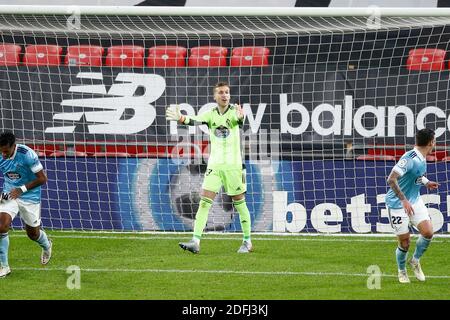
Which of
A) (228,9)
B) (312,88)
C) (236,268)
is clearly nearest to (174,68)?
(312,88)

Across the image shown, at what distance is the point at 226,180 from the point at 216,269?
1.88 meters

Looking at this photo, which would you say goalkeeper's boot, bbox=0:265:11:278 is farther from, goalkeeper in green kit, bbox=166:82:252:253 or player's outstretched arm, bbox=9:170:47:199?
goalkeeper in green kit, bbox=166:82:252:253

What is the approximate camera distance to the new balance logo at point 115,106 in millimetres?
16938

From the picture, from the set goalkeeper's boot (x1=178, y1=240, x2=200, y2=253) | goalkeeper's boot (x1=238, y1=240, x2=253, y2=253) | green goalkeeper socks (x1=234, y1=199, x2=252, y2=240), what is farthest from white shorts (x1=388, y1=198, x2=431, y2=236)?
goalkeeper's boot (x1=178, y1=240, x2=200, y2=253)

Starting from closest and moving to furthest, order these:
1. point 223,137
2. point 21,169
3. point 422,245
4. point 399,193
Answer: point 399,193, point 422,245, point 21,169, point 223,137

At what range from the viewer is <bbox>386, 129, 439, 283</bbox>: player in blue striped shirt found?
11594 mm

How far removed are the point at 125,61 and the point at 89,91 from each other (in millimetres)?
830

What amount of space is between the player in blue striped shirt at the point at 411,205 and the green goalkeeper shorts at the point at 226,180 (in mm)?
3018

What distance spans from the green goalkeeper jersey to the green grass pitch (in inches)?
51.1

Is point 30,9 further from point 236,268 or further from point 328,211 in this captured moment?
point 328,211

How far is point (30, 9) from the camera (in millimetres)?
13852

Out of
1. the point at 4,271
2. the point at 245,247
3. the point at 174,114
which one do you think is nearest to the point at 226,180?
the point at 245,247

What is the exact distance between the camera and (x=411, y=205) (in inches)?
458

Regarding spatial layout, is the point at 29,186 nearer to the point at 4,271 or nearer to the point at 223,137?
the point at 4,271
